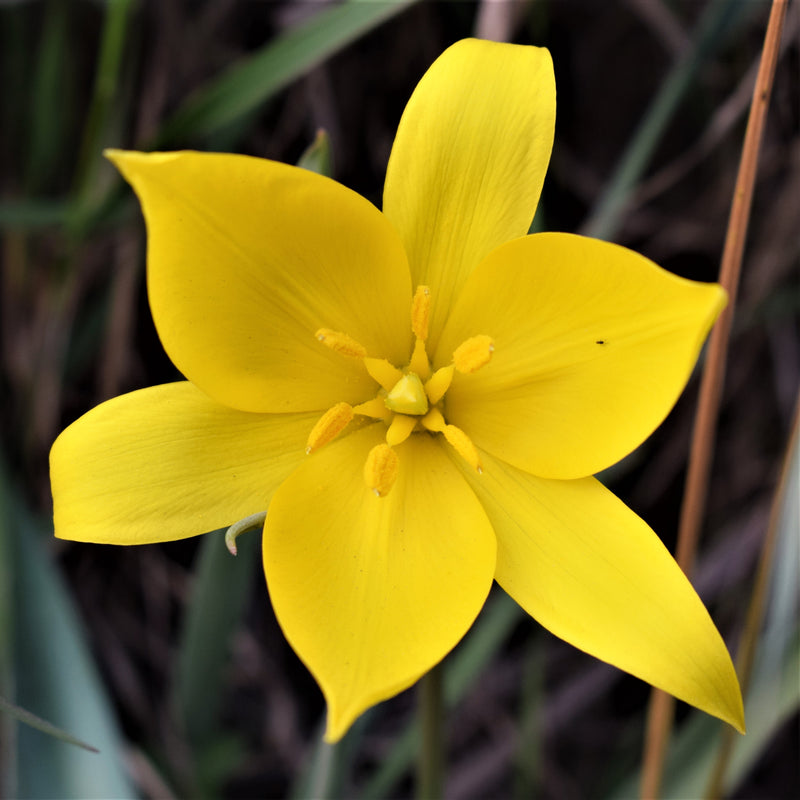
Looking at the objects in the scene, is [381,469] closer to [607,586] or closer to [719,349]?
[607,586]

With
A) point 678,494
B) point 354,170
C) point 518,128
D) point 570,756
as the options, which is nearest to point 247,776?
point 570,756

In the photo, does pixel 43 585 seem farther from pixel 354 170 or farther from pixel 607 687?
pixel 607 687

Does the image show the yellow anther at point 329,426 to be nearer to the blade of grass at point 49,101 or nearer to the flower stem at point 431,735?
the flower stem at point 431,735

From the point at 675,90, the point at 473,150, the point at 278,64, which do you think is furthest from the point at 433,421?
the point at 675,90

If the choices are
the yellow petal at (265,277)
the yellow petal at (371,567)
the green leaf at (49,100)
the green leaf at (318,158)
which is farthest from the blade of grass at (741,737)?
the green leaf at (49,100)

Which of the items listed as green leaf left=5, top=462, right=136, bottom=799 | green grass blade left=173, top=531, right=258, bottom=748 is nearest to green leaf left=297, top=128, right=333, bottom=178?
green grass blade left=173, top=531, right=258, bottom=748

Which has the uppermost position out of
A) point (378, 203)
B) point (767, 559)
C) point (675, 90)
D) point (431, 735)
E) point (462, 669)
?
point (675, 90)
